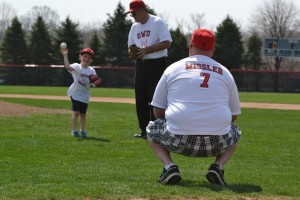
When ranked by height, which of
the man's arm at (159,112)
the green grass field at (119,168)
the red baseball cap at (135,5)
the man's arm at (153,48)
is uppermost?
the red baseball cap at (135,5)

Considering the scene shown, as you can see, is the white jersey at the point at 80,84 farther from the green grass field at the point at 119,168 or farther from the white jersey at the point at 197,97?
the white jersey at the point at 197,97

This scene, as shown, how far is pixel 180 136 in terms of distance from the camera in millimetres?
5633

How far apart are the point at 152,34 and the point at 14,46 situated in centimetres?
5061

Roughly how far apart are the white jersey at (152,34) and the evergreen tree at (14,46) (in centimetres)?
4991

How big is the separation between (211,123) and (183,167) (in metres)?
→ 1.64

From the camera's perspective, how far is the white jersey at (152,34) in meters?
9.41

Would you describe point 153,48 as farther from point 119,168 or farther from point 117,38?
point 117,38

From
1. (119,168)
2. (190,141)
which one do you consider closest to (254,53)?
(119,168)

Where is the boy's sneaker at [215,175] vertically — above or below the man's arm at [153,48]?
below

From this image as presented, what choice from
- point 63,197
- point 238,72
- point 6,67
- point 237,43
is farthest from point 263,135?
point 237,43

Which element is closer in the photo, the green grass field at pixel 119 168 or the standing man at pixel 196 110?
the green grass field at pixel 119 168

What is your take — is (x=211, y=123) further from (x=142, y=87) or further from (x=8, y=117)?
(x=8, y=117)

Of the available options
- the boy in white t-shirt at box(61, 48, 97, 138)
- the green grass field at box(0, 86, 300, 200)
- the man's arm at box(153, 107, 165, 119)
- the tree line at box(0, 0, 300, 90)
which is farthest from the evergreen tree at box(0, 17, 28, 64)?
the man's arm at box(153, 107, 165, 119)

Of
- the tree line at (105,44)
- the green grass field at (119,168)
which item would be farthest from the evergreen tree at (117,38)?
the green grass field at (119,168)
